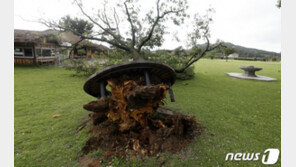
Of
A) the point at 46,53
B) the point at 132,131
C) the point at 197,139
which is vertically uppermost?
the point at 46,53

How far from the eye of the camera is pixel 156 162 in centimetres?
244

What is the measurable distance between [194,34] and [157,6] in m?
2.76

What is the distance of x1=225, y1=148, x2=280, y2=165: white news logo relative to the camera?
2637mm

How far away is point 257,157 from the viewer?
2.72 meters

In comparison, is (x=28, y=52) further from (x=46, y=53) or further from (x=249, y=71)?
(x=249, y=71)

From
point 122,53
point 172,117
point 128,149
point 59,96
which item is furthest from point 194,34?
point 59,96

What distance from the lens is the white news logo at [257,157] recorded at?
264cm

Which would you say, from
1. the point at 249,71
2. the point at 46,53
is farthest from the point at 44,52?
the point at 249,71

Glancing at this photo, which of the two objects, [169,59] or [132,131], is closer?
[132,131]

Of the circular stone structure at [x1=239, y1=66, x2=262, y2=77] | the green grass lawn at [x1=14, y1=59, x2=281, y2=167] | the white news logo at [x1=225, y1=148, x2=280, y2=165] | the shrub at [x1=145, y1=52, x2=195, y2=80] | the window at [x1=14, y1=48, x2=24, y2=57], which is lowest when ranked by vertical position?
the white news logo at [x1=225, y1=148, x2=280, y2=165]

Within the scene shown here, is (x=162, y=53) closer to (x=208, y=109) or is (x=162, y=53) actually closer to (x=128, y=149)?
(x=208, y=109)

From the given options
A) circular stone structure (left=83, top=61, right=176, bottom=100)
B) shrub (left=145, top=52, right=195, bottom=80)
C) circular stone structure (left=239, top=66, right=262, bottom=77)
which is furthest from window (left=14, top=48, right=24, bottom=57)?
circular stone structure (left=239, top=66, right=262, bottom=77)

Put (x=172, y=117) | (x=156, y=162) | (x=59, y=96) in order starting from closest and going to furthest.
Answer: (x=156, y=162), (x=172, y=117), (x=59, y=96)

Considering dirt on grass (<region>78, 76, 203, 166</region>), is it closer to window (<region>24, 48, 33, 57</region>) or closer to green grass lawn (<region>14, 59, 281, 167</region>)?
green grass lawn (<region>14, 59, 281, 167</region>)
